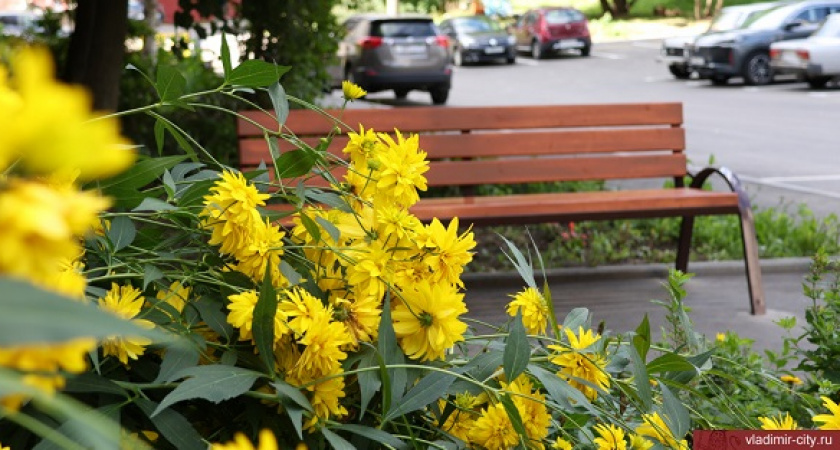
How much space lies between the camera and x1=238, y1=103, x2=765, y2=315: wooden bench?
5.54 metres

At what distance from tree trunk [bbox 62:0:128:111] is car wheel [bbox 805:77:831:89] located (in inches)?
720

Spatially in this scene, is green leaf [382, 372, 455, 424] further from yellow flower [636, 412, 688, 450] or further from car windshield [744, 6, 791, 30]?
car windshield [744, 6, 791, 30]

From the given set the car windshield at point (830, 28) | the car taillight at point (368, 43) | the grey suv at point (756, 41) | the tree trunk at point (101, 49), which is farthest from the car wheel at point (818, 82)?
the tree trunk at point (101, 49)

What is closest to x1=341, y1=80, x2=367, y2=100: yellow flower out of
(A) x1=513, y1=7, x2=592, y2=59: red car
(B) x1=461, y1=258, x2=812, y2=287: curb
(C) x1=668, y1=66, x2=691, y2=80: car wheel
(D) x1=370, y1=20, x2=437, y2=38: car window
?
(B) x1=461, y1=258, x2=812, y2=287: curb

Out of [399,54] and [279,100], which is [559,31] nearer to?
[399,54]

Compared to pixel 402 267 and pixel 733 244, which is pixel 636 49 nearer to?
pixel 733 244

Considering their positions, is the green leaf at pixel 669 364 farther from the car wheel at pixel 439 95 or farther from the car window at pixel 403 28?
the car wheel at pixel 439 95

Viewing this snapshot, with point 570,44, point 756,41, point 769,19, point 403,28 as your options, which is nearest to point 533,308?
point 403,28

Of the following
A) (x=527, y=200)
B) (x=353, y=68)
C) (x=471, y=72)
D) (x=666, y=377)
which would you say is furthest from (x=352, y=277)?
(x=471, y=72)

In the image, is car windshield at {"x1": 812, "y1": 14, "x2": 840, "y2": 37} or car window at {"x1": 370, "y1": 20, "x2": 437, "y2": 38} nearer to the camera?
car windshield at {"x1": 812, "y1": 14, "x2": 840, "y2": 37}

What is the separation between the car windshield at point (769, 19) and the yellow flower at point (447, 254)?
25.0m

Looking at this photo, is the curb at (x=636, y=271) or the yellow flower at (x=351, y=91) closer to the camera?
the yellow flower at (x=351, y=91)

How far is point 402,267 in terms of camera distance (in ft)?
4.94

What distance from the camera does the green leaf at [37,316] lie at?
338 millimetres
